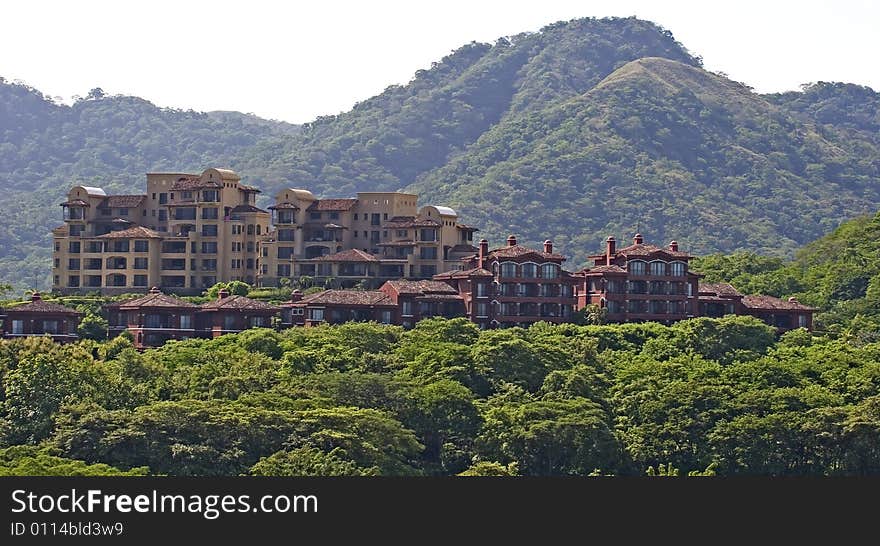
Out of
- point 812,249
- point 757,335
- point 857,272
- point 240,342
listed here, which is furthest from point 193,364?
point 812,249

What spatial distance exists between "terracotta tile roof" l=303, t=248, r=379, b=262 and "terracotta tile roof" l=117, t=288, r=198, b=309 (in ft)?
31.3

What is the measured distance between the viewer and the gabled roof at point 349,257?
101938mm

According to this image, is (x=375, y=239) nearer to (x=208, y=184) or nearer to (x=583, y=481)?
(x=208, y=184)

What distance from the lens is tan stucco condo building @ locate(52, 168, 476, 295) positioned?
104m

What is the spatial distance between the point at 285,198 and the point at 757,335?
29.2m

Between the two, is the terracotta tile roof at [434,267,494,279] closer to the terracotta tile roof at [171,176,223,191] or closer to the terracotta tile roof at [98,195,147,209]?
the terracotta tile roof at [171,176,223,191]

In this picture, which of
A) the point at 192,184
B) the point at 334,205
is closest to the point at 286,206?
the point at 334,205

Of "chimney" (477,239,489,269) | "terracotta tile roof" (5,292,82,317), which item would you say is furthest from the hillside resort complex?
"chimney" (477,239,489,269)

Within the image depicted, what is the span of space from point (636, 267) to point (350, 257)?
15.8 m

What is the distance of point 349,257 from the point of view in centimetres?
10238

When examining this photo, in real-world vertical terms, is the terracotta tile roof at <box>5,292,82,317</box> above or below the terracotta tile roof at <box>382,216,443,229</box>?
below

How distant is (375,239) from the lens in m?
107

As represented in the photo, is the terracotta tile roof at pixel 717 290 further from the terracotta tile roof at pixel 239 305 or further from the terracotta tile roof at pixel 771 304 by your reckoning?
the terracotta tile roof at pixel 239 305

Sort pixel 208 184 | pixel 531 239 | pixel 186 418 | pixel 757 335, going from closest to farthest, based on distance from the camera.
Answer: pixel 186 418 < pixel 757 335 < pixel 208 184 < pixel 531 239
